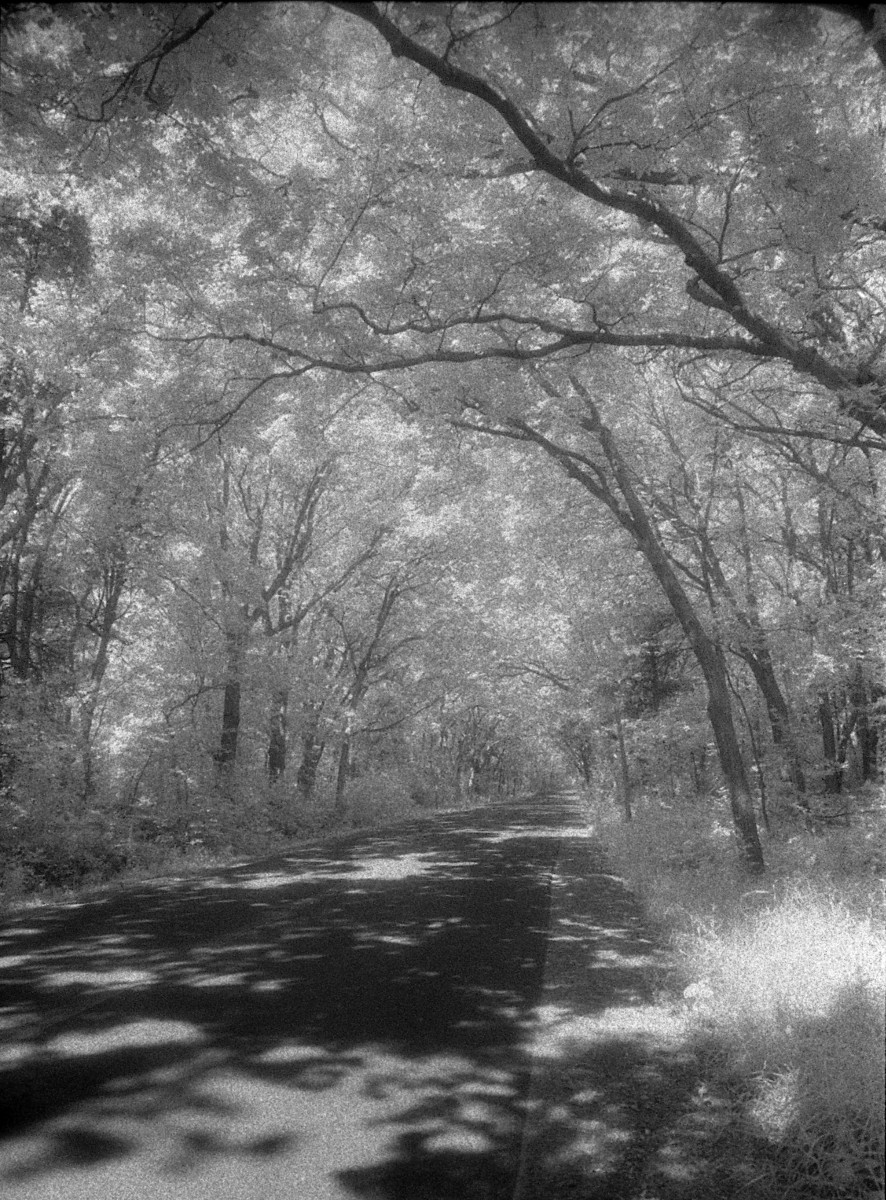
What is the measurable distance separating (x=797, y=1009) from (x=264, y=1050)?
137 inches

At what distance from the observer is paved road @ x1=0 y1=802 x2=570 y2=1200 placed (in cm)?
341

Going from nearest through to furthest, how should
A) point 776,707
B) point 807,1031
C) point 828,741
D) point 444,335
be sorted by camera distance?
point 807,1031
point 444,335
point 776,707
point 828,741

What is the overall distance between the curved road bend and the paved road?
15 mm

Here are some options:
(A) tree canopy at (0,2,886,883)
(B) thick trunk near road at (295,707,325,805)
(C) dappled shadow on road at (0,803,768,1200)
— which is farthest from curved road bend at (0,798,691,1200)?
(B) thick trunk near road at (295,707,325,805)

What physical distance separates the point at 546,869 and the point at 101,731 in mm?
13980

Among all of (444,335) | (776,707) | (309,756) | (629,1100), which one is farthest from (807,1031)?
(309,756)

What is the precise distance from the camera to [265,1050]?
15.6ft

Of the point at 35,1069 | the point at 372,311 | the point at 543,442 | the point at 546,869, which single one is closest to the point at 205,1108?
the point at 35,1069

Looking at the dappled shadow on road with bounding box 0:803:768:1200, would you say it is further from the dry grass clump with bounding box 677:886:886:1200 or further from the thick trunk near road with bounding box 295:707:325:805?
the thick trunk near road with bounding box 295:707:325:805

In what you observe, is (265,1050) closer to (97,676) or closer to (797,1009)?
(797,1009)

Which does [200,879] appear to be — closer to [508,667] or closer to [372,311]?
[372,311]

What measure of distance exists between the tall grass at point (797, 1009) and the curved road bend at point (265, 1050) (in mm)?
1327

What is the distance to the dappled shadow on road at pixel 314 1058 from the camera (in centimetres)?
345

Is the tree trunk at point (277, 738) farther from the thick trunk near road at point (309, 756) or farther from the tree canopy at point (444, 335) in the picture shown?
the thick trunk near road at point (309, 756)
